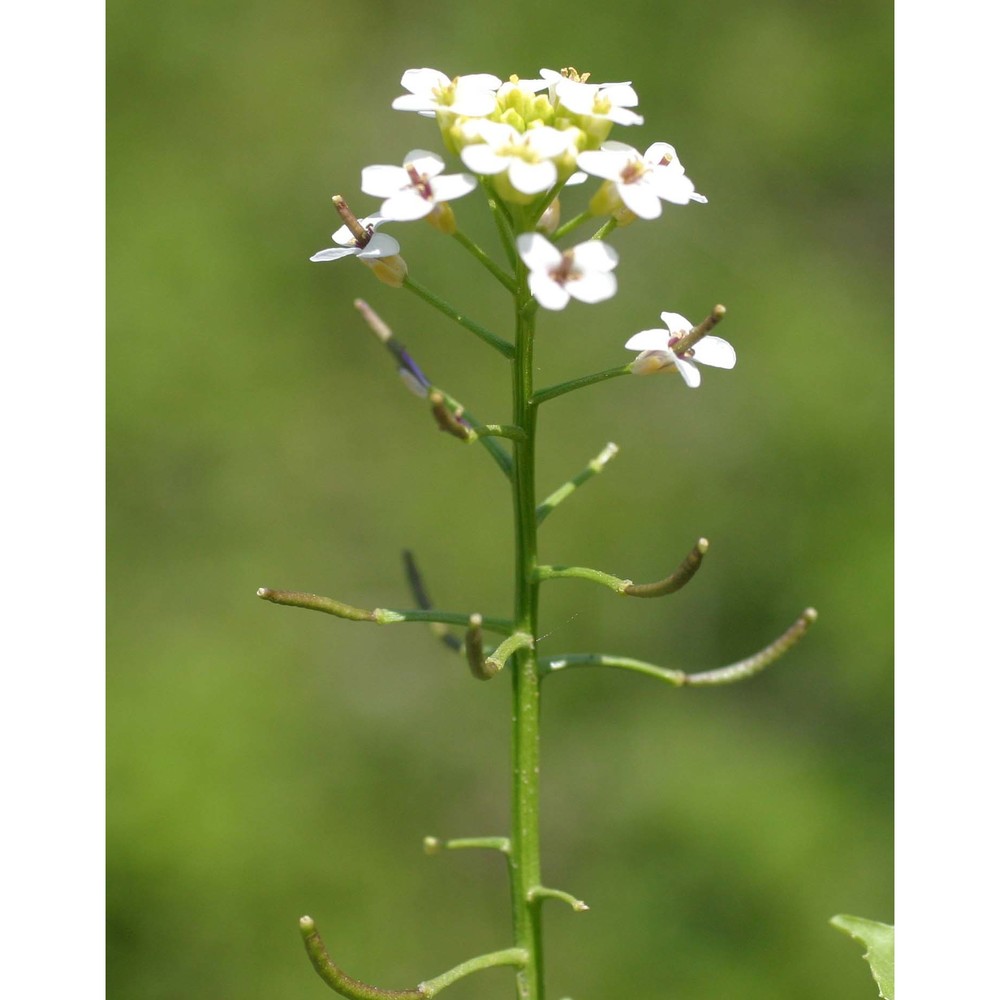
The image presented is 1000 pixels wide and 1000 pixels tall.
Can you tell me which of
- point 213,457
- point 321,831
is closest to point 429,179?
point 321,831

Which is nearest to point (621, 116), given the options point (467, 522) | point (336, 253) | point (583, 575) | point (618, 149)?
point (618, 149)

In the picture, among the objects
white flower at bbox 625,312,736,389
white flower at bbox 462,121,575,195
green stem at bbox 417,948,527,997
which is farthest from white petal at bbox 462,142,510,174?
green stem at bbox 417,948,527,997

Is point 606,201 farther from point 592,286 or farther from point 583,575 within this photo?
point 583,575

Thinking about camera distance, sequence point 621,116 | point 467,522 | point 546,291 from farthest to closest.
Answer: point 467,522, point 621,116, point 546,291

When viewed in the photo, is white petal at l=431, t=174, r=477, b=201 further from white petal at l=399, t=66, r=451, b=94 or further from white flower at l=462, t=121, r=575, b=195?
white petal at l=399, t=66, r=451, b=94

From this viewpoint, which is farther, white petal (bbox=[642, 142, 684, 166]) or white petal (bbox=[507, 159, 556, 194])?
white petal (bbox=[642, 142, 684, 166])

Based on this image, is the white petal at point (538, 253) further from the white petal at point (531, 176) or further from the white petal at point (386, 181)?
the white petal at point (386, 181)
